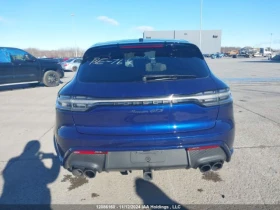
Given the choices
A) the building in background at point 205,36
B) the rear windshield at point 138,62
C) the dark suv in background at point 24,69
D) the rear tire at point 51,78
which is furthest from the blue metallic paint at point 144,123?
the building in background at point 205,36

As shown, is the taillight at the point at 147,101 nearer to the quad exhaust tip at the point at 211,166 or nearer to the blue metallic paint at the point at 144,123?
the blue metallic paint at the point at 144,123

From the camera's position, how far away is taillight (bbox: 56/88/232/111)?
2.14 m

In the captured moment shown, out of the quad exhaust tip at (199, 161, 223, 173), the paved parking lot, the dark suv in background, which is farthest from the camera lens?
the dark suv in background

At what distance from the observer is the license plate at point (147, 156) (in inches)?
87.5

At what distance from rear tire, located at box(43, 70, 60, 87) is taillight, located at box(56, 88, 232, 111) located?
10.9 metres

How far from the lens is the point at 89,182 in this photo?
3.03m

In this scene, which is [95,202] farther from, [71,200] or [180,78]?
[180,78]

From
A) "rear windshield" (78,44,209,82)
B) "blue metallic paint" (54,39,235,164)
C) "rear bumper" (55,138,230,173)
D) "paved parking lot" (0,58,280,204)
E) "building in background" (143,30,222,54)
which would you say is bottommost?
"paved parking lot" (0,58,280,204)

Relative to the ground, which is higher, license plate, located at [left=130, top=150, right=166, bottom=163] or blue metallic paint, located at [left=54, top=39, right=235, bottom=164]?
blue metallic paint, located at [left=54, top=39, right=235, bottom=164]

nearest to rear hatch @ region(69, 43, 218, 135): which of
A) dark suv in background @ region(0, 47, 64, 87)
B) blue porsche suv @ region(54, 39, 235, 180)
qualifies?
blue porsche suv @ region(54, 39, 235, 180)

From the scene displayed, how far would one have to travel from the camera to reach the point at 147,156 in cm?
224

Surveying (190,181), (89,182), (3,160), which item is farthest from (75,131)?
(3,160)

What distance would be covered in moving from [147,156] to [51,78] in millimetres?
11589

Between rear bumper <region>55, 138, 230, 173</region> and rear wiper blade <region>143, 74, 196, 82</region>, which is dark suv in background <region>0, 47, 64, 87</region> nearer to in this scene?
rear bumper <region>55, 138, 230, 173</region>
